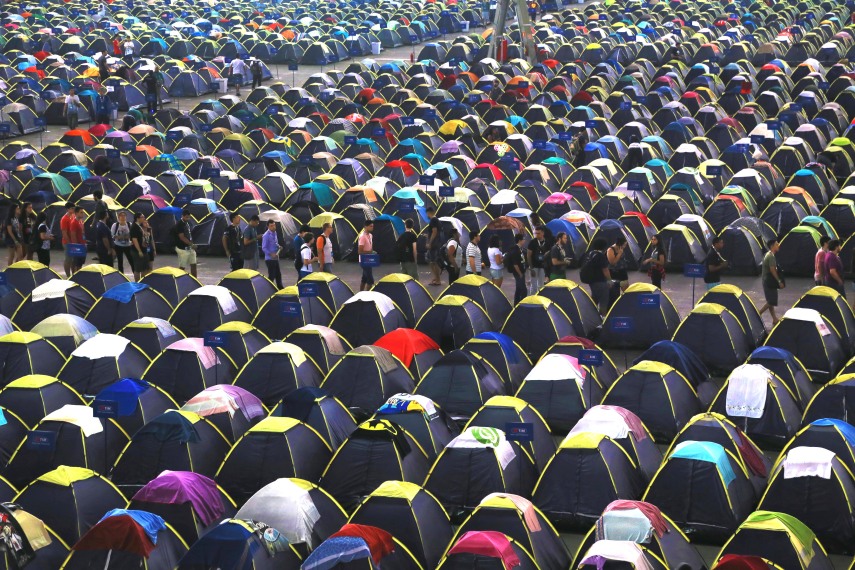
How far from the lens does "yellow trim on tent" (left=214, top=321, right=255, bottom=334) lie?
85.7 ft

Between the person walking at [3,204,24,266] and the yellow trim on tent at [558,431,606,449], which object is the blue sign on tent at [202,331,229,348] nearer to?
the yellow trim on tent at [558,431,606,449]

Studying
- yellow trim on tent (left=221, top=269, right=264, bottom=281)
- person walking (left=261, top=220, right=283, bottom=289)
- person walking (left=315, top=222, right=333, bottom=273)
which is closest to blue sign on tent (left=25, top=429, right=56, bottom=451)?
yellow trim on tent (left=221, top=269, right=264, bottom=281)

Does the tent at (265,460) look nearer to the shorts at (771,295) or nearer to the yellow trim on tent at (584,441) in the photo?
the yellow trim on tent at (584,441)

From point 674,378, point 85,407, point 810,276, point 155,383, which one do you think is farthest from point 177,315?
point 810,276

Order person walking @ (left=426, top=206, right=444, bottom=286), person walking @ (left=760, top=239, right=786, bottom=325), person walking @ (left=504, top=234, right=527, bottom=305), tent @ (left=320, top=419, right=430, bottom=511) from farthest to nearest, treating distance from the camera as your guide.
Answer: person walking @ (left=426, top=206, right=444, bottom=286) < person walking @ (left=504, top=234, right=527, bottom=305) < person walking @ (left=760, top=239, right=786, bottom=325) < tent @ (left=320, top=419, right=430, bottom=511)

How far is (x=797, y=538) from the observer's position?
17672 millimetres

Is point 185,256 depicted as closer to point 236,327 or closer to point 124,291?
point 124,291

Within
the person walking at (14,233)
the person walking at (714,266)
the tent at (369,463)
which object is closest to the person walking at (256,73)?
the person walking at (14,233)

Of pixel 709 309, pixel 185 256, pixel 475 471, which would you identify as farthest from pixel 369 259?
pixel 475 471

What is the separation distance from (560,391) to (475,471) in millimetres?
3458

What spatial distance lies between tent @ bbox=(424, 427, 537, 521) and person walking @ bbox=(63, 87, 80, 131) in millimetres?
33375

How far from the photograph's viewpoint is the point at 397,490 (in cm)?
1905

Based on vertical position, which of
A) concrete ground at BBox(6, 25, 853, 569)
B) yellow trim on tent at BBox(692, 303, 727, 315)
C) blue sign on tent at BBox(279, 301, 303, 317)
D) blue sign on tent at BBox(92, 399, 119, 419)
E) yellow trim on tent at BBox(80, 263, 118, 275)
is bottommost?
concrete ground at BBox(6, 25, 853, 569)

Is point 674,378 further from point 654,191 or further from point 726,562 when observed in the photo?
point 654,191
